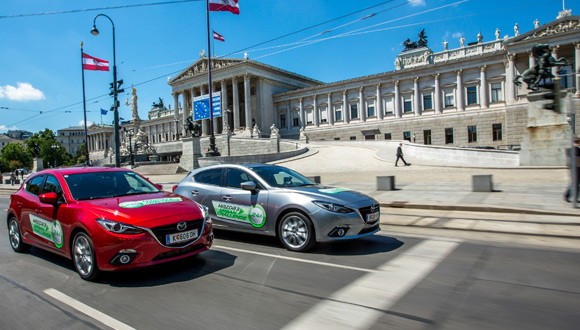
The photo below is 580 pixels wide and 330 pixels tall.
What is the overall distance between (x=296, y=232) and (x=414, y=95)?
55.3 meters

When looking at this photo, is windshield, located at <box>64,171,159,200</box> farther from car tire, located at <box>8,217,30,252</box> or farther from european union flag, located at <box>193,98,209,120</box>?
european union flag, located at <box>193,98,209,120</box>

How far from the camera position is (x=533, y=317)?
3443 mm

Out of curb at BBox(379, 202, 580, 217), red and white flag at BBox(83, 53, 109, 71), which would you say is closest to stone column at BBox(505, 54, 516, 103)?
curb at BBox(379, 202, 580, 217)

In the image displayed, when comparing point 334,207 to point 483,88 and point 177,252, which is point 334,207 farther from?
point 483,88

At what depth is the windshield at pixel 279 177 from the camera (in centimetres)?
696

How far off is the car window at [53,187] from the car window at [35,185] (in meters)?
0.29

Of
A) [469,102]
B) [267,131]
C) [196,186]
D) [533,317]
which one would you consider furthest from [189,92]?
[533,317]

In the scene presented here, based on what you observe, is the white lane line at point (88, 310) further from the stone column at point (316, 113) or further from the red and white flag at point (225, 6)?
the stone column at point (316, 113)

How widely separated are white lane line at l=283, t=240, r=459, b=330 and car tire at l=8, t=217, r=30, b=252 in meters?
6.01

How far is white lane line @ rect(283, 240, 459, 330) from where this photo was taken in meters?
3.48

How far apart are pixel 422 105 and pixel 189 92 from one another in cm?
4815

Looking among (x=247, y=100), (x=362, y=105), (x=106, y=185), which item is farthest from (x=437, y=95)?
(x=106, y=185)

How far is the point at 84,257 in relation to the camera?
495 centimetres

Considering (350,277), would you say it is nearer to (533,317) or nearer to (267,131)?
(533,317)
